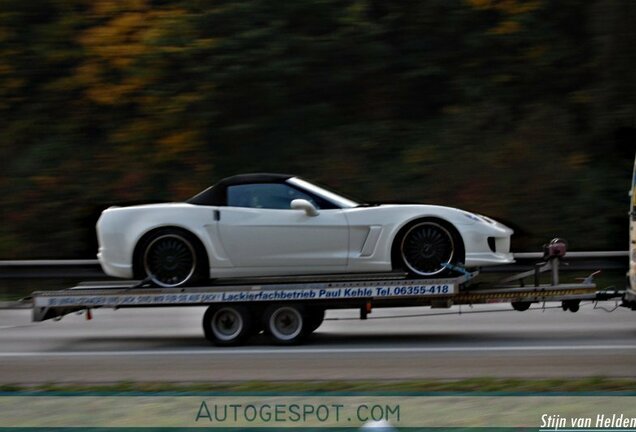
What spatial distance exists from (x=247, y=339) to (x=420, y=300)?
201 cm

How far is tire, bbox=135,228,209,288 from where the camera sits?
11.1 metres

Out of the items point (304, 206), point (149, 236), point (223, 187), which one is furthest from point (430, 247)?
point (149, 236)

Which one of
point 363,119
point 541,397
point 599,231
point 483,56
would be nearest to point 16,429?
point 541,397

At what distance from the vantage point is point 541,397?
7.62 meters

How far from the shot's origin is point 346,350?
10648 millimetres

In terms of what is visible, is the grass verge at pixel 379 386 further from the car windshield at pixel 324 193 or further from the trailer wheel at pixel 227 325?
the car windshield at pixel 324 193

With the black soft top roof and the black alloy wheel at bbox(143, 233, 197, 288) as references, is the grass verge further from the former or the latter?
the black soft top roof

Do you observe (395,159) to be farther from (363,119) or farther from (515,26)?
(515,26)

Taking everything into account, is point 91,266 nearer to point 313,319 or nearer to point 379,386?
point 313,319

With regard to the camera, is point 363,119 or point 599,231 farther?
point 363,119

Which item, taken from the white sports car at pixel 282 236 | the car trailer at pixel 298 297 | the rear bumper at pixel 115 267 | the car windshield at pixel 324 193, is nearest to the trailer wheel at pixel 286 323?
the car trailer at pixel 298 297

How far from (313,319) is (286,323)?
0.33 metres

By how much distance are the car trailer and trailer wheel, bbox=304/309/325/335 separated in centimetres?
1

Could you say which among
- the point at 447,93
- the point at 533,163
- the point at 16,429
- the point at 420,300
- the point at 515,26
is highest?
the point at 515,26
